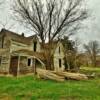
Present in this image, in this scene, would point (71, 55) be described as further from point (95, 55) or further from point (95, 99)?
point (95, 55)

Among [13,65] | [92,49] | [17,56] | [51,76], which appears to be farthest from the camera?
[92,49]

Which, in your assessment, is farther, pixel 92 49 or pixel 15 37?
pixel 92 49

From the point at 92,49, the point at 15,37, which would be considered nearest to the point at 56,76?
the point at 15,37

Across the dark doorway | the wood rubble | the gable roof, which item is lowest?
the wood rubble

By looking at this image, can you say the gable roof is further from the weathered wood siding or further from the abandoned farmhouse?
the weathered wood siding

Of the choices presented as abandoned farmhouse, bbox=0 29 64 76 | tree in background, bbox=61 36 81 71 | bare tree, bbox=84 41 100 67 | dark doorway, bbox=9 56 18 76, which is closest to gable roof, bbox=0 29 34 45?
abandoned farmhouse, bbox=0 29 64 76

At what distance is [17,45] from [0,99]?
837 inches

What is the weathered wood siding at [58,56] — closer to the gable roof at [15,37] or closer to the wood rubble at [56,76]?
the gable roof at [15,37]

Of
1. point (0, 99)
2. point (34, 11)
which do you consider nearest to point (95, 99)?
point (0, 99)

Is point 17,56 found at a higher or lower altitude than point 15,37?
lower

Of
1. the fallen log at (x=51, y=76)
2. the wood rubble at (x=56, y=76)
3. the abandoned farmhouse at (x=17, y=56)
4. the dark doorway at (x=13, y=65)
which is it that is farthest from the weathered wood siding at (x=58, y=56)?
the fallen log at (x=51, y=76)

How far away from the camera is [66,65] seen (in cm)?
4109

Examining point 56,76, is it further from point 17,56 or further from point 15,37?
point 15,37

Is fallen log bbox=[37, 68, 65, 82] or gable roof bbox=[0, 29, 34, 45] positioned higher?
gable roof bbox=[0, 29, 34, 45]
